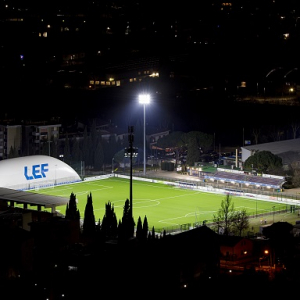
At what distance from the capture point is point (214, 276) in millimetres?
14898

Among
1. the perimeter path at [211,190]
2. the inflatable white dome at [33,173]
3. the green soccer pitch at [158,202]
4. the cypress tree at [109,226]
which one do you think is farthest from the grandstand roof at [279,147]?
the cypress tree at [109,226]

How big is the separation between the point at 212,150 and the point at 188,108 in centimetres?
1219

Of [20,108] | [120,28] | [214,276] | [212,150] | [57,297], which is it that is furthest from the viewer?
[120,28]

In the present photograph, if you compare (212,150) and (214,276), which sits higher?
→ (212,150)

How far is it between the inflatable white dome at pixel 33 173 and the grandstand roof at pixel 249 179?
206 inches

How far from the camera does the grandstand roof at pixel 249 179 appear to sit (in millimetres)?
26453

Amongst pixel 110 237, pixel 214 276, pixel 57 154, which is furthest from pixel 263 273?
pixel 57 154

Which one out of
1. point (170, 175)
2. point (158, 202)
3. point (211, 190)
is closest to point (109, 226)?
point (158, 202)

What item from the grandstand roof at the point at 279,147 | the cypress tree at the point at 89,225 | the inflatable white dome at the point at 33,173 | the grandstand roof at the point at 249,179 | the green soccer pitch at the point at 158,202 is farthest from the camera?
the grandstand roof at the point at 279,147

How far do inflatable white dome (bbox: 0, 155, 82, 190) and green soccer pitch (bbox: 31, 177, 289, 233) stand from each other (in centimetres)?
44

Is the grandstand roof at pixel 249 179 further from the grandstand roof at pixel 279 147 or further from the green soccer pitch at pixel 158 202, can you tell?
the grandstand roof at pixel 279 147

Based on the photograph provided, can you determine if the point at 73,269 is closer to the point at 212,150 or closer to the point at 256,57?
the point at 212,150

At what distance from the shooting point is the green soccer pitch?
22.9 m

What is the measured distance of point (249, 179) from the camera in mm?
27141
